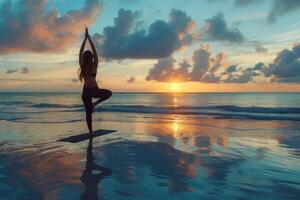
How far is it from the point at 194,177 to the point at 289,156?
3.45m

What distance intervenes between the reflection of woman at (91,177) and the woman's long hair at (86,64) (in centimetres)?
235

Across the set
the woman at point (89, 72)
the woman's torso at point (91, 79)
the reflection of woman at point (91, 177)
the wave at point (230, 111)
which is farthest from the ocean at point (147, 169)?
the wave at point (230, 111)

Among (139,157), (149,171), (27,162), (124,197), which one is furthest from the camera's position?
(139,157)

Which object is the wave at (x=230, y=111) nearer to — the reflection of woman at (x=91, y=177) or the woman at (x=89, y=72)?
the woman at (x=89, y=72)

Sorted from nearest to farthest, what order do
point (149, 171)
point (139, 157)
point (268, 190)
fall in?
point (268, 190) < point (149, 171) < point (139, 157)

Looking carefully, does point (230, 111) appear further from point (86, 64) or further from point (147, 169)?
point (147, 169)

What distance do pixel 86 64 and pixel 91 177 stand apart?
3.83 metres

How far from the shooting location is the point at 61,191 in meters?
4.68

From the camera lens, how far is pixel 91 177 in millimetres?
5504

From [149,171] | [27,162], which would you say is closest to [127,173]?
[149,171]

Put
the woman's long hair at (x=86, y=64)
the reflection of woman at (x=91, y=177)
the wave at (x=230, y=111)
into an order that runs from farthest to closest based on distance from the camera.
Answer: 1. the wave at (x=230, y=111)
2. the woman's long hair at (x=86, y=64)
3. the reflection of woman at (x=91, y=177)

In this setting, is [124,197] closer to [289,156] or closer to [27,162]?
[27,162]

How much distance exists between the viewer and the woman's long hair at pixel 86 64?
8430 mm

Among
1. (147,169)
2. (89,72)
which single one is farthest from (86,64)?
(147,169)
